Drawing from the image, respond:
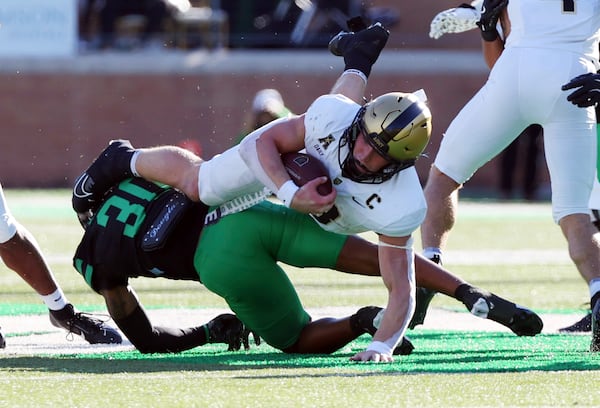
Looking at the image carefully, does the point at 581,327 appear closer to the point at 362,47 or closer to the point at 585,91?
the point at 585,91

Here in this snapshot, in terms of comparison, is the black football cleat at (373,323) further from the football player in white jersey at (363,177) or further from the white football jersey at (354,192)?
the white football jersey at (354,192)

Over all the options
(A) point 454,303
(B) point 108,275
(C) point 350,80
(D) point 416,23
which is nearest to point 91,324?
(B) point 108,275

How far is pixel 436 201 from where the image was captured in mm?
6508

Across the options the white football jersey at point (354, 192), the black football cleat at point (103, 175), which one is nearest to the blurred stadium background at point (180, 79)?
the black football cleat at point (103, 175)

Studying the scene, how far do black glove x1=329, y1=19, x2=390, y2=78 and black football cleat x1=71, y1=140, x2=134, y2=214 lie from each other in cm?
111

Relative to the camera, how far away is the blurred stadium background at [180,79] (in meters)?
22.2

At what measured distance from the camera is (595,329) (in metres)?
5.62

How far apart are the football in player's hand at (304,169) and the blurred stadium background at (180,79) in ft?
54.4

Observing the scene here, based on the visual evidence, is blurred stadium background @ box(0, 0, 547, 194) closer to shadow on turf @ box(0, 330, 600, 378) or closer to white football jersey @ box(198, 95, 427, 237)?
shadow on turf @ box(0, 330, 600, 378)

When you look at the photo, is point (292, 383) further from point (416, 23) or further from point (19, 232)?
point (416, 23)

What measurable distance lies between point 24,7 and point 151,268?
16.7 m

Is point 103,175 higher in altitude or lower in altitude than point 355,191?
lower

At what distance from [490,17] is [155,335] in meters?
2.24

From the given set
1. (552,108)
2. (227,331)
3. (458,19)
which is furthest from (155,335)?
(458,19)
